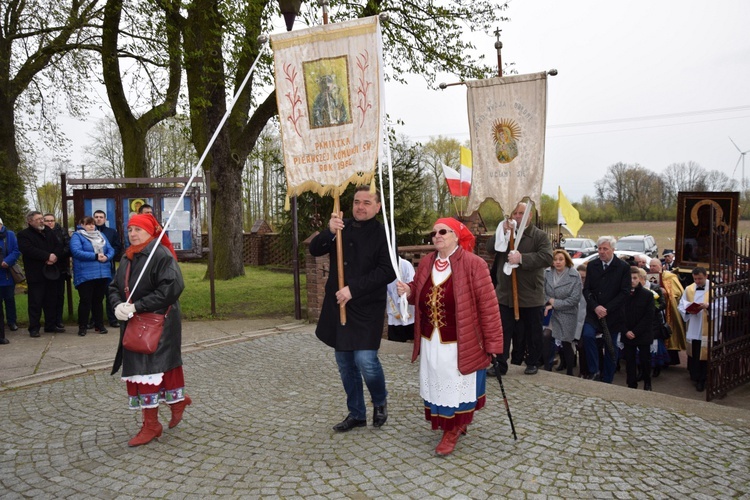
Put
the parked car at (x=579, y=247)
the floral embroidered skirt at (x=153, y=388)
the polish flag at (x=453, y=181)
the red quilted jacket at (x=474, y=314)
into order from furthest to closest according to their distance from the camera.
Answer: the parked car at (x=579, y=247), the polish flag at (x=453, y=181), the floral embroidered skirt at (x=153, y=388), the red quilted jacket at (x=474, y=314)

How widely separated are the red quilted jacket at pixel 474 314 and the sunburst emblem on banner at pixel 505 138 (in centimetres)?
229

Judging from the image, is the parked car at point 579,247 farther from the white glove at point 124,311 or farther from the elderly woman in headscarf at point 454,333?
the white glove at point 124,311

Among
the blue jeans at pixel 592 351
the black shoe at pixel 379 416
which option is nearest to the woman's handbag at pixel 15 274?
the black shoe at pixel 379 416

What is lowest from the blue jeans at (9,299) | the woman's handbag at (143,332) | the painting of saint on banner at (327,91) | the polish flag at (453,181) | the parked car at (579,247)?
the parked car at (579,247)

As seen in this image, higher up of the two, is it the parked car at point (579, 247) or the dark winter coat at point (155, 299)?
the dark winter coat at point (155, 299)

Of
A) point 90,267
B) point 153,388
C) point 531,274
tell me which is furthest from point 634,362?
point 90,267

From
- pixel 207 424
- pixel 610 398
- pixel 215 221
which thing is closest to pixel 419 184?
pixel 215 221

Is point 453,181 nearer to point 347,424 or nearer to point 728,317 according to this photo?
point 728,317

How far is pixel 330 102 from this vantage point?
471 centimetres

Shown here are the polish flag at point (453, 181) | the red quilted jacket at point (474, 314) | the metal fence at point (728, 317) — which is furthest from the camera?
the polish flag at point (453, 181)

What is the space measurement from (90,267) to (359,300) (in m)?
5.63

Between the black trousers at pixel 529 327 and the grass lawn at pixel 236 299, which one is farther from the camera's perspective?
the grass lawn at pixel 236 299

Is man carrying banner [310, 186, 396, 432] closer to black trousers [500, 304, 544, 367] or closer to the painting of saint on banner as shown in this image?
the painting of saint on banner

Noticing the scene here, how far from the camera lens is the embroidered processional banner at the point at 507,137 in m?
6.14
